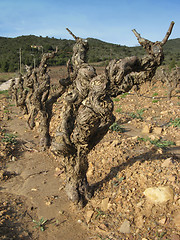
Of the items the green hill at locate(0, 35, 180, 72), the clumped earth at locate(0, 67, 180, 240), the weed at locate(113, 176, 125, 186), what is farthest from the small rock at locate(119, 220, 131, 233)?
the green hill at locate(0, 35, 180, 72)

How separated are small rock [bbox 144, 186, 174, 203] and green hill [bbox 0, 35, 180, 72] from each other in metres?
33.4

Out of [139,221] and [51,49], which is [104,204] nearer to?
[139,221]

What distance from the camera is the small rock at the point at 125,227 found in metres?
3.61

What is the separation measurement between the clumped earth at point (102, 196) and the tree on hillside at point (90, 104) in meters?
0.52

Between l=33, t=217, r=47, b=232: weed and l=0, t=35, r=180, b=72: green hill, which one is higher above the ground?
l=0, t=35, r=180, b=72: green hill

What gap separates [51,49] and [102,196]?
177 ft

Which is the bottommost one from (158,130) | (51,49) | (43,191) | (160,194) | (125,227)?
(43,191)

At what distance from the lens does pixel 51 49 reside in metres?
53.9

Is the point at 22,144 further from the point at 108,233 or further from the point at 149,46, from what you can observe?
the point at 149,46

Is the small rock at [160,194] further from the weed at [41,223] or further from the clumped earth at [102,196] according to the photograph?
the weed at [41,223]

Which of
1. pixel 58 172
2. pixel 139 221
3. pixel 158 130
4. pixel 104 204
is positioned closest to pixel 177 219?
pixel 139 221

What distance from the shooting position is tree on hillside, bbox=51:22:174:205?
342 centimetres

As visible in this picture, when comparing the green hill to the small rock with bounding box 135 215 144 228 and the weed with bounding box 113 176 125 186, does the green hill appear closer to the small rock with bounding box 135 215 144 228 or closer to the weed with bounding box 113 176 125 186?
the weed with bounding box 113 176 125 186

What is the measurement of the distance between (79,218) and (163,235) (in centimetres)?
161
